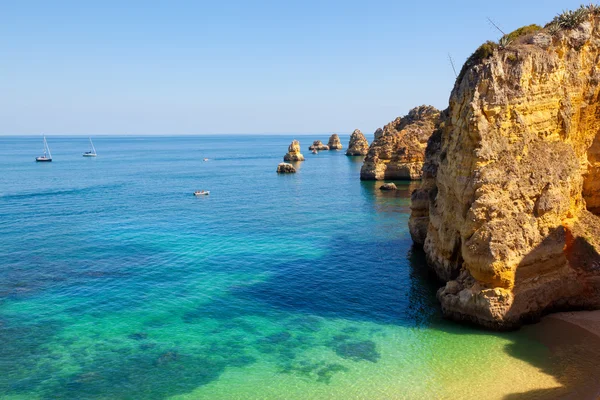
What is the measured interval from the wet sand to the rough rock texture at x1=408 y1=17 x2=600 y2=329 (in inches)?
42.7

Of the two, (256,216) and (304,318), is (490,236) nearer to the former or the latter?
(304,318)

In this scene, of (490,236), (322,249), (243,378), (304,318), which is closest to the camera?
(243,378)

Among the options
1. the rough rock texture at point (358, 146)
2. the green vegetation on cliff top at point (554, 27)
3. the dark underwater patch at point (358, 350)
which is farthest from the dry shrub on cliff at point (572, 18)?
the rough rock texture at point (358, 146)

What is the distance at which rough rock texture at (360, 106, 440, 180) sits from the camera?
317 ft

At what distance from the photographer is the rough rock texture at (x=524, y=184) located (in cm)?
2847

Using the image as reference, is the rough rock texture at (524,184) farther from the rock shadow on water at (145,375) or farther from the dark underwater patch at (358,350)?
the rock shadow on water at (145,375)

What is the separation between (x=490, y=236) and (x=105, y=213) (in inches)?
2342

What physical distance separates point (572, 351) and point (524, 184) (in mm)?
11009

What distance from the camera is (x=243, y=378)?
2439cm

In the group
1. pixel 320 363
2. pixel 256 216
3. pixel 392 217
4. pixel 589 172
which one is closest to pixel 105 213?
pixel 256 216

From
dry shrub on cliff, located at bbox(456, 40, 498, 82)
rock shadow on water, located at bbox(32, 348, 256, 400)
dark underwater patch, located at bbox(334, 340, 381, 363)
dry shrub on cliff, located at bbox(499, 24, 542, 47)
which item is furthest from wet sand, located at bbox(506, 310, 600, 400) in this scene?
dry shrub on cliff, located at bbox(499, 24, 542, 47)

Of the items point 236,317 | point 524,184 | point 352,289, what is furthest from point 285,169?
point 524,184

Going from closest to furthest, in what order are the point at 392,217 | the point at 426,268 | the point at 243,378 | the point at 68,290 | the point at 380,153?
1. the point at 243,378
2. the point at 68,290
3. the point at 426,268
4. the point at 392,217
5. the point at 380,153

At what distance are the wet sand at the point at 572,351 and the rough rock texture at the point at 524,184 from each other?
3.56 feet
